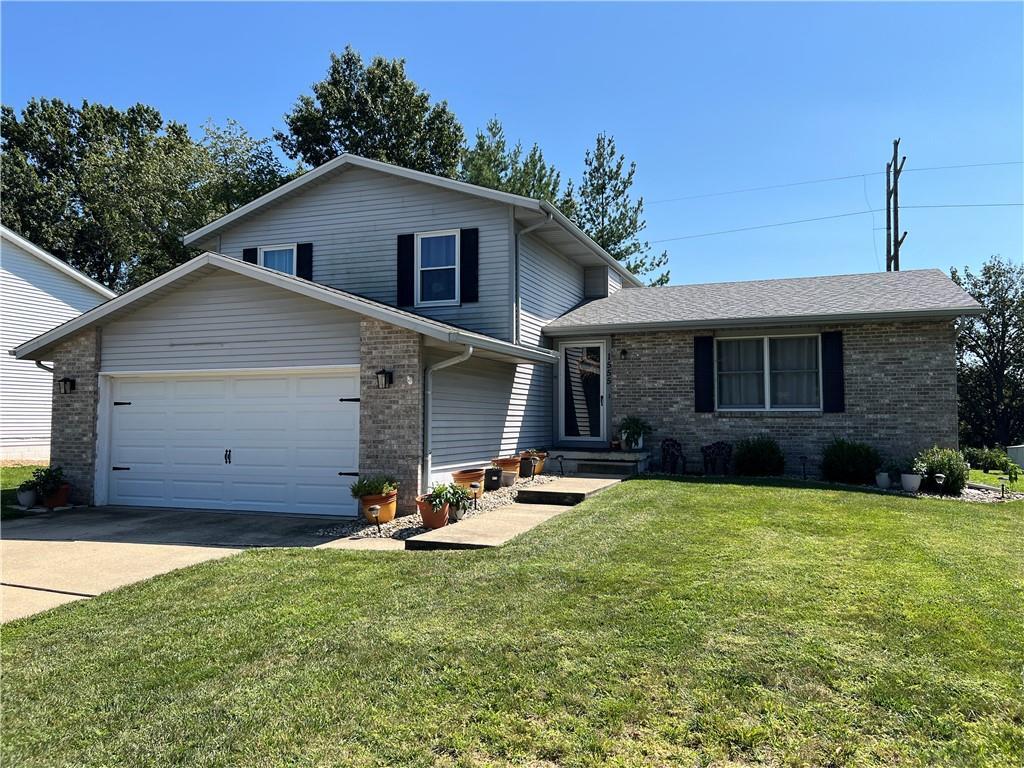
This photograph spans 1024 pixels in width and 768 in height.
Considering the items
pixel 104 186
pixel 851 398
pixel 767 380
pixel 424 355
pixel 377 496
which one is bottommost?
pixel 377 496

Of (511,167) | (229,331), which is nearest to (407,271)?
(229,331)

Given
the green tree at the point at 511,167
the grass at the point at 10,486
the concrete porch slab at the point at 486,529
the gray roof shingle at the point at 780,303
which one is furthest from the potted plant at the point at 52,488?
the green tree at the point at 511,167

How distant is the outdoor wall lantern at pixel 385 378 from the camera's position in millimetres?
9156

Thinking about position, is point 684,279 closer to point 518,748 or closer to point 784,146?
point 784,146

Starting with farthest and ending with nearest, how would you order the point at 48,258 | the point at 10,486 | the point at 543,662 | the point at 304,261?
1. the point at 48,258
2. the point at 304,261
3. the point at 10,486
4. the point at 543,662

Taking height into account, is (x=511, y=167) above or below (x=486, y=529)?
above

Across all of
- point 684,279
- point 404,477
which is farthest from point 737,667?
point 684,279

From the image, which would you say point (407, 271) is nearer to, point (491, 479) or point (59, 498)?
point (491, 479)

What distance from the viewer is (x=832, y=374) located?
41.1 ft

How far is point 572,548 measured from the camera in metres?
6.55

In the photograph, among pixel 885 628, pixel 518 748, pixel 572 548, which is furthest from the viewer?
pixel 572 548

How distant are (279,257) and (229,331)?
4702mm

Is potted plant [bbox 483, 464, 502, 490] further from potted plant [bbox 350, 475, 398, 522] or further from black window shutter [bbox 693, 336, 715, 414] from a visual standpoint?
black window shutter [bbox 693, 336, 715, 414]

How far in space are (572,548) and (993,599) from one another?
3.41 m
